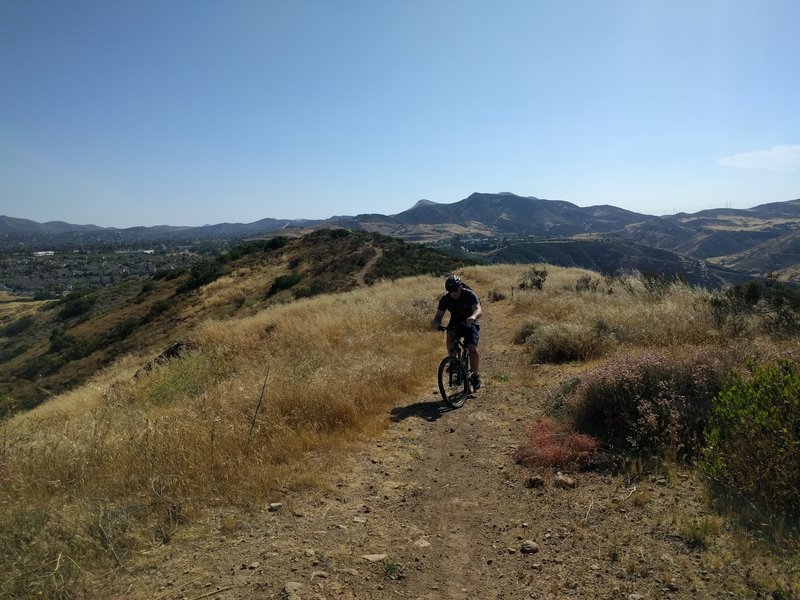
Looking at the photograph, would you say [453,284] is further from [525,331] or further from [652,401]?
[525,331]

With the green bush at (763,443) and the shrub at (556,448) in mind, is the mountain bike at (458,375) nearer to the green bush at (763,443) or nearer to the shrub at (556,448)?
the shrub at (556,448)

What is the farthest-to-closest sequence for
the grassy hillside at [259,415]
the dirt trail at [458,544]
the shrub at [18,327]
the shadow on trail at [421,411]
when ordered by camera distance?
the shrub at [18,327] < the shadow on trail at [421,411] < the grassy hillside at [259,415] < the dirt trail at [458,544]

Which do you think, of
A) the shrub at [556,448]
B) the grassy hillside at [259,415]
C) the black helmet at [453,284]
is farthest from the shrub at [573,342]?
the shrub at [556,448]

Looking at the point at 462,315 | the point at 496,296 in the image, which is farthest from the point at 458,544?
the point at 496,296

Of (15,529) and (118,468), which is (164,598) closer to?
(15,529)

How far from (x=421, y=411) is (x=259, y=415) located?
263 centimetres

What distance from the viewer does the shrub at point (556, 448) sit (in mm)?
4910

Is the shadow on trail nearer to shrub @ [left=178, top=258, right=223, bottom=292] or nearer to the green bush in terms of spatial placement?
the green bush

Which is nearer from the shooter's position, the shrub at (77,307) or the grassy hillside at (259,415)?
the grassy hillside at (259,415)

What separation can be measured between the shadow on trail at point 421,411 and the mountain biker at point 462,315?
0.90 metres

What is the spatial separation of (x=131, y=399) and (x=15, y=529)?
569 cm

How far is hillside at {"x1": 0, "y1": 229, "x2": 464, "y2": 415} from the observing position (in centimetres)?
3048

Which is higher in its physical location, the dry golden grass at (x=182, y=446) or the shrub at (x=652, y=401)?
the shrub at (x=652, y=401)

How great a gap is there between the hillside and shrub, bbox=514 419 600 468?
23.2m
